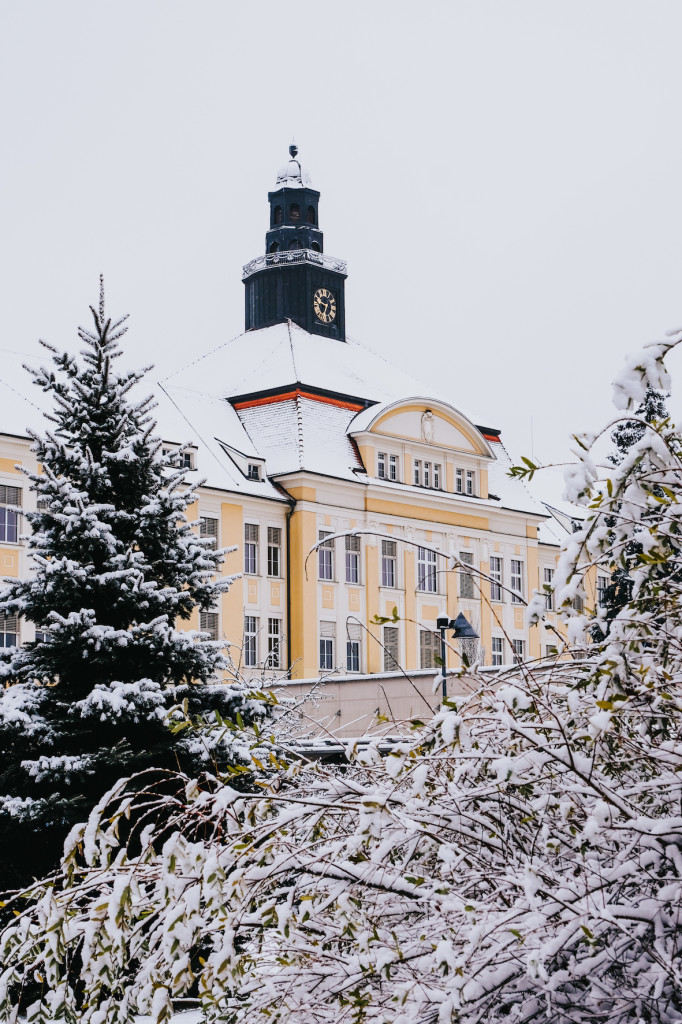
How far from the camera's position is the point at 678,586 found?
208 inches

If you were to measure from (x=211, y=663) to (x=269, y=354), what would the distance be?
42.6m

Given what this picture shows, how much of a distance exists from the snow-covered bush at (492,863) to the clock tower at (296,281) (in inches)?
2160

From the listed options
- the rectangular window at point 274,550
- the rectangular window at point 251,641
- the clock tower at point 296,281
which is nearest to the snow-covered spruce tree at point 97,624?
the rectangular window at point 251,641

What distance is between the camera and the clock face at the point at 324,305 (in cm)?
6069

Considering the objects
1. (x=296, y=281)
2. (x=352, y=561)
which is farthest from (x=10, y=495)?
(x=296, y=281)

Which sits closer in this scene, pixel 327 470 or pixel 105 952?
pixel 105 952

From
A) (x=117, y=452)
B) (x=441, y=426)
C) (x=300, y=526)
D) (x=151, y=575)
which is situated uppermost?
(x=441, y=426)

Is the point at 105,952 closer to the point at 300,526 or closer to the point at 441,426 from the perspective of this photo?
the point at 300,526

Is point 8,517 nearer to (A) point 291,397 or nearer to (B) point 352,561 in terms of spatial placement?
(A) point 291,397

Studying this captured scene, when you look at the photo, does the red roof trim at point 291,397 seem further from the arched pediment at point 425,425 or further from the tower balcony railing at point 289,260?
the tower balcony railing at point 289,260

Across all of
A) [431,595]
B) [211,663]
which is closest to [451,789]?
[211,663]

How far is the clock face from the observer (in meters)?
60.7

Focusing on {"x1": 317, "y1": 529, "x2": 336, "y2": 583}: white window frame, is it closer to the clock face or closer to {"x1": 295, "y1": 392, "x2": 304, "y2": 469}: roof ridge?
{"x1": 295, "y1": 392, "x2": 304, "y2": 469}: roof ridge

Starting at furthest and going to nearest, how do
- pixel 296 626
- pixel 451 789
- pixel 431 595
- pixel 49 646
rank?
pixel 431 595, pixel 296 626, pixel 49 646, pixel 451 789
